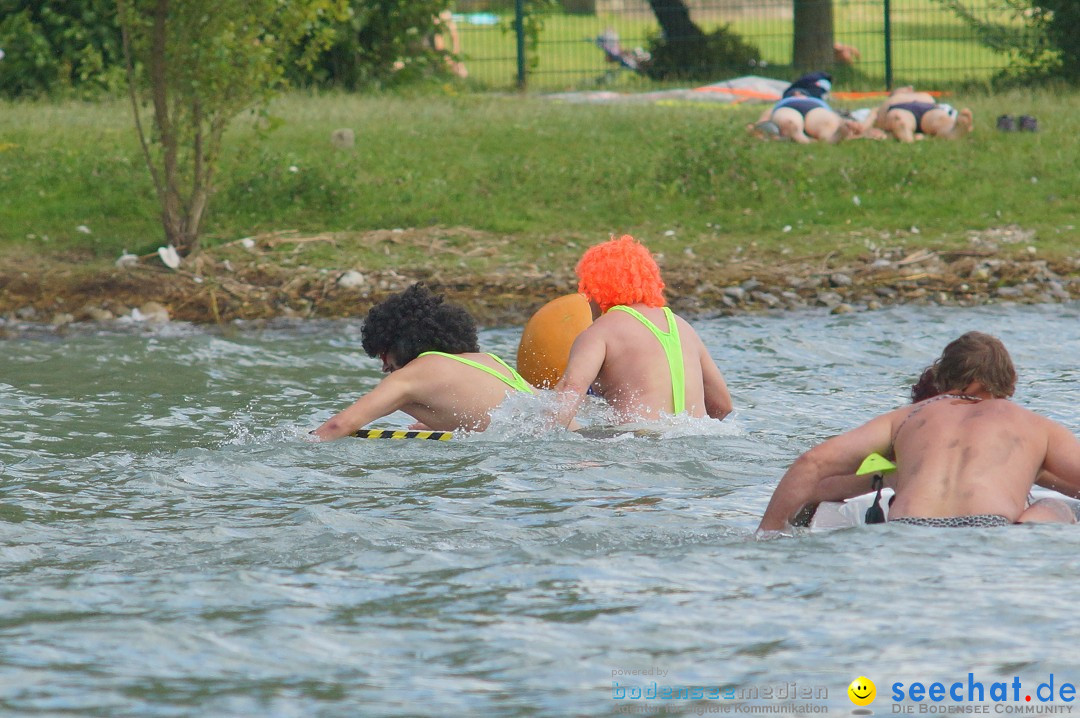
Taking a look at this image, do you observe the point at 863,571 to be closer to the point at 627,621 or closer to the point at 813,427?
the point at 627,621

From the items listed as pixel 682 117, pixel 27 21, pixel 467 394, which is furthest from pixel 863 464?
pixel 27 21

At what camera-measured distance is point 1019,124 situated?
1622 centimetres

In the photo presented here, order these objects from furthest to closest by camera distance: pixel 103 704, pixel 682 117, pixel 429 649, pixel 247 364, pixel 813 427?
pixel 682 117 < pixel 247 364 < pixel 813 427 < pixel 429 649 < pixel 103 704

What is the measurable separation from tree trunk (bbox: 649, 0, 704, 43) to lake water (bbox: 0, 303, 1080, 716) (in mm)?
16396

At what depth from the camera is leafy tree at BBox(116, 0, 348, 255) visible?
40.4ft

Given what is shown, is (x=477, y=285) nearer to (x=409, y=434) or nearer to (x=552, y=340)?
(x=552, y=340)

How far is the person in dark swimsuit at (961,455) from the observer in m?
5.16

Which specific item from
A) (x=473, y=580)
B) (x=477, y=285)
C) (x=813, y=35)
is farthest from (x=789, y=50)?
(x=473, y=580)

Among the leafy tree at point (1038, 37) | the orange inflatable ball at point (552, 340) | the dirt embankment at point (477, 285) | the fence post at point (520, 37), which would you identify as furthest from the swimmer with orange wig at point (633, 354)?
the fence post at point (520, 37)

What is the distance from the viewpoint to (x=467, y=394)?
24.3 ft

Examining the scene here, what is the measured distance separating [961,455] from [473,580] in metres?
1.80

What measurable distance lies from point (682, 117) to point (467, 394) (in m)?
10.2

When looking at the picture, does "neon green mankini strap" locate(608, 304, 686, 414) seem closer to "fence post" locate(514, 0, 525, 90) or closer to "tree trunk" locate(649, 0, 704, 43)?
"fence post" locate(514, 0, 525, 90)

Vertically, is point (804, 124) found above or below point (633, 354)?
above
